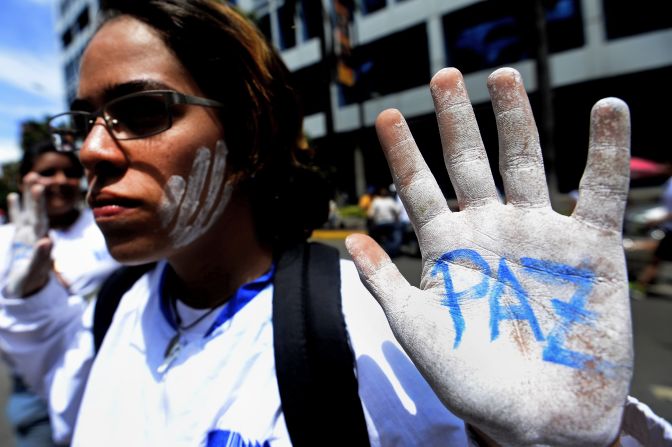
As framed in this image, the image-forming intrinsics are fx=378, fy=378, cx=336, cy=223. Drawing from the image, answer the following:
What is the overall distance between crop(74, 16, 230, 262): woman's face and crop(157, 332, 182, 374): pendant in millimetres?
257

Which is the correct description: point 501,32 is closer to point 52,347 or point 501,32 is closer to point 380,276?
point 380,276

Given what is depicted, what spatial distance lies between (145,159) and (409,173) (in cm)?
70

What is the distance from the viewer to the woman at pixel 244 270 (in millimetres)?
575

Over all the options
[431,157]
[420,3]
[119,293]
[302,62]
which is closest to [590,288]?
[431,157]

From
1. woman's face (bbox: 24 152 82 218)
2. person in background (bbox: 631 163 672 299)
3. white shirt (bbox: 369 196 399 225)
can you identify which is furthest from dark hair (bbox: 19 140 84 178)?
person in background (bbox: 631 163 672 299)

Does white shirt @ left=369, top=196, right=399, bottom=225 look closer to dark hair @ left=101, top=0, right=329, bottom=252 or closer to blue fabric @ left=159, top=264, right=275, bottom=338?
dark hair @ left=101, top=0, right=329, bottom=252

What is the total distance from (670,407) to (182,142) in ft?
11.1

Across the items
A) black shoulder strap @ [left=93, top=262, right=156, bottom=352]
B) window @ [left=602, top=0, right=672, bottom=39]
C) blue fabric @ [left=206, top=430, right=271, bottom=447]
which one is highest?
window @ [left=602, top=0, right=672, bottom=39]

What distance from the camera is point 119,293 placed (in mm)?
1390

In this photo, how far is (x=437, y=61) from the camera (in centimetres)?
223

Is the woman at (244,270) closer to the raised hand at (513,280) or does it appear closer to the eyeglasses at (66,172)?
the raised hand at (513,280)

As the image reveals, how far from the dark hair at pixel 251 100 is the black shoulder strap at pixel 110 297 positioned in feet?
1.86

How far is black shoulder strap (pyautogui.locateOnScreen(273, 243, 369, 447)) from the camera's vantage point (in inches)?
31.3


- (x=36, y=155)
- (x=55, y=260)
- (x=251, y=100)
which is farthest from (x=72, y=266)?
(x=251, y=100)
